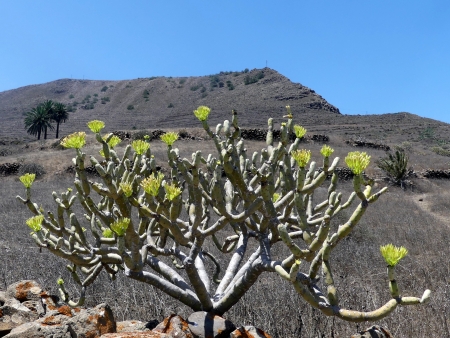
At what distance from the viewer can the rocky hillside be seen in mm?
44875

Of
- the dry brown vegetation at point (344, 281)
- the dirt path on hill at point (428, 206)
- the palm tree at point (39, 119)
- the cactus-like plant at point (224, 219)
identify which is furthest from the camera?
the palm tree at point (39, 119)

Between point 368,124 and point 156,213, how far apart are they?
40.5m

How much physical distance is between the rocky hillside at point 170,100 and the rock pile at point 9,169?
2055 centimetres

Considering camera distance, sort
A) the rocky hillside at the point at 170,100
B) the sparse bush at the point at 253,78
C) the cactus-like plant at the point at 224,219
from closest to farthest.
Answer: the cactus-like plant at the point at 224,219, the rocky hillside at the point at 170,100, the sparse bush at the point at 253,78

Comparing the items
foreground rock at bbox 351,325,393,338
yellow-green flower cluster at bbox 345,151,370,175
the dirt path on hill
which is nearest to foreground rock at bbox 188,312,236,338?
foreground rock at bbox 351,325,393,338

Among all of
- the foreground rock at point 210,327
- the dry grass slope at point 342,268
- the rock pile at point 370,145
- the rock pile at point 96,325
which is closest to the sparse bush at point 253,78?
the rock pile at point 370,145

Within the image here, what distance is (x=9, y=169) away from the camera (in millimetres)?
21047

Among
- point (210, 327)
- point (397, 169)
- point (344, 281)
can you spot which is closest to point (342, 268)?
point (344, 281)

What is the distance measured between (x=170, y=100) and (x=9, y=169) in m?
36.5

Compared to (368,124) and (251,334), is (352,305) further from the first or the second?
(368,124)

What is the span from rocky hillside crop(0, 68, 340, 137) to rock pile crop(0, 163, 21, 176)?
2055 centimetres

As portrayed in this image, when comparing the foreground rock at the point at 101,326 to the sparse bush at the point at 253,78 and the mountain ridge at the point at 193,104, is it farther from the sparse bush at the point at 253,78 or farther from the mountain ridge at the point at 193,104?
the sparse bush at the point at 253,78

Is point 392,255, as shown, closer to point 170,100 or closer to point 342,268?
point 342,268

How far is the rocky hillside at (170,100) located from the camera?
44.9 metres
